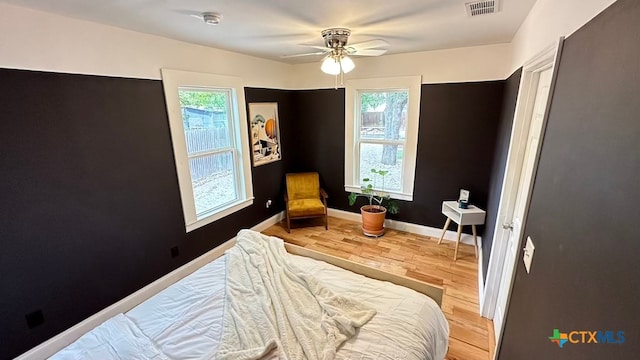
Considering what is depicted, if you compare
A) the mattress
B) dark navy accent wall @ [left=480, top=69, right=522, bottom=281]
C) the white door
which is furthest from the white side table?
the mattress

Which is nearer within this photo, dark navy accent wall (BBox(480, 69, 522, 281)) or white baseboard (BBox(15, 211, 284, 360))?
white baseboard (BBox(15, 211, 284, 360))

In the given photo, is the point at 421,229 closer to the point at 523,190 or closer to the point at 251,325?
the point at 523,190

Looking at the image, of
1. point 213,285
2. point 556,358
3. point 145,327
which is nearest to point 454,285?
point 556,358

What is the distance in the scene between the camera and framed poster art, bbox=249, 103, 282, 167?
A: 3.67 m

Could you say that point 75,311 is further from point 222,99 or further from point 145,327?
point 222,99

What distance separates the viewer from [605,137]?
28.0 inches

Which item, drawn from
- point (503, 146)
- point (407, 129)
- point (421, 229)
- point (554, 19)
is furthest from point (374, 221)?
point (554, 19)

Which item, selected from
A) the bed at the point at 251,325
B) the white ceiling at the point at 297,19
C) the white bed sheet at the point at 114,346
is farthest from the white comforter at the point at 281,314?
the white ceiling at the point at 297,19

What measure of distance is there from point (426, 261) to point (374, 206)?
3.41 feet

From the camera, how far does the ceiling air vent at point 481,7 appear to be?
1.72m

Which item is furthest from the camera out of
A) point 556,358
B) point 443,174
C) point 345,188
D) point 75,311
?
point 345,188

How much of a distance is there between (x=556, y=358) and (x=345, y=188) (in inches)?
137

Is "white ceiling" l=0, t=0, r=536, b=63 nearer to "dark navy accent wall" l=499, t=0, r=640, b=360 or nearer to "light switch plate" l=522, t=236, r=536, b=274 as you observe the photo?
"dark navy accent wall" l=499, t=0, r=640, b=360

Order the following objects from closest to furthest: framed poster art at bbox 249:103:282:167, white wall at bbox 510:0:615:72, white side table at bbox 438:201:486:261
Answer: white wall at bbox 510:0:615:72 < white side table at bbox 438:201:486:261 < framed poster art at bbox 249:103:282:167
